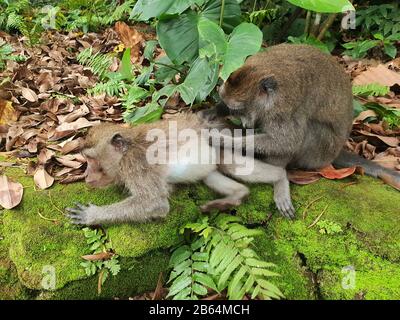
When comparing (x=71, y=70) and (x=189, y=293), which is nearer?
(x=189, y=293)

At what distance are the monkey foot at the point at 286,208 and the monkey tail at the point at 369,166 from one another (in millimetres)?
1149

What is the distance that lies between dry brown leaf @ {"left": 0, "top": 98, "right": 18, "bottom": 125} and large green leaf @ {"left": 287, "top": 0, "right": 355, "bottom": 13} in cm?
386

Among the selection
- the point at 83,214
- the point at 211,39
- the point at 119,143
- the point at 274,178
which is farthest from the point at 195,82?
the point at 83,214

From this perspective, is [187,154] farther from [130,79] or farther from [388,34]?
[388,34]

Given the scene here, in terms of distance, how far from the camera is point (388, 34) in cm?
914

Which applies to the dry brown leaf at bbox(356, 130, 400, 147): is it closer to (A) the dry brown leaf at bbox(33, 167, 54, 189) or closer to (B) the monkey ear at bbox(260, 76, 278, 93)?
(B) the monkey ear at bbox(260, 76, 278, 93)

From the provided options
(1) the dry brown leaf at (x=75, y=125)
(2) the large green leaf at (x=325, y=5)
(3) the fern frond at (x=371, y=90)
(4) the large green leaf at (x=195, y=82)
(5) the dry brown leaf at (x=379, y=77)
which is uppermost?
(2) the large green leaf at (x=325, y=5)

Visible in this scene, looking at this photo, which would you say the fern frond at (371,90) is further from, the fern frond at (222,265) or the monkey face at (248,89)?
the fern frond at (222,265)

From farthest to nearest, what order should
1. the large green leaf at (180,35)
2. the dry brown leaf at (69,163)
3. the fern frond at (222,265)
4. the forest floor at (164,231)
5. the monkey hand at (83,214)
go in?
the large green leaf at (180,35), the dry brown leaf at (69,163), the monkey hand at (83,214), the forest floor at (164,231), the fern frond at (222,265)

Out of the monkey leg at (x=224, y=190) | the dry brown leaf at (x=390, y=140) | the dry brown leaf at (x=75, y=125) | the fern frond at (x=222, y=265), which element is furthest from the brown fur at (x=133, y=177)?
the dry brown leaf at (x=390, y=140)

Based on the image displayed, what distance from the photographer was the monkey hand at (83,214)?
14.4ft

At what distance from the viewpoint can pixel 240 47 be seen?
4.65m

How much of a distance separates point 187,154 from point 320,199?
1.46 metres

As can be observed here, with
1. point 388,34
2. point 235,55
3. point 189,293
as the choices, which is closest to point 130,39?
point 235,55
